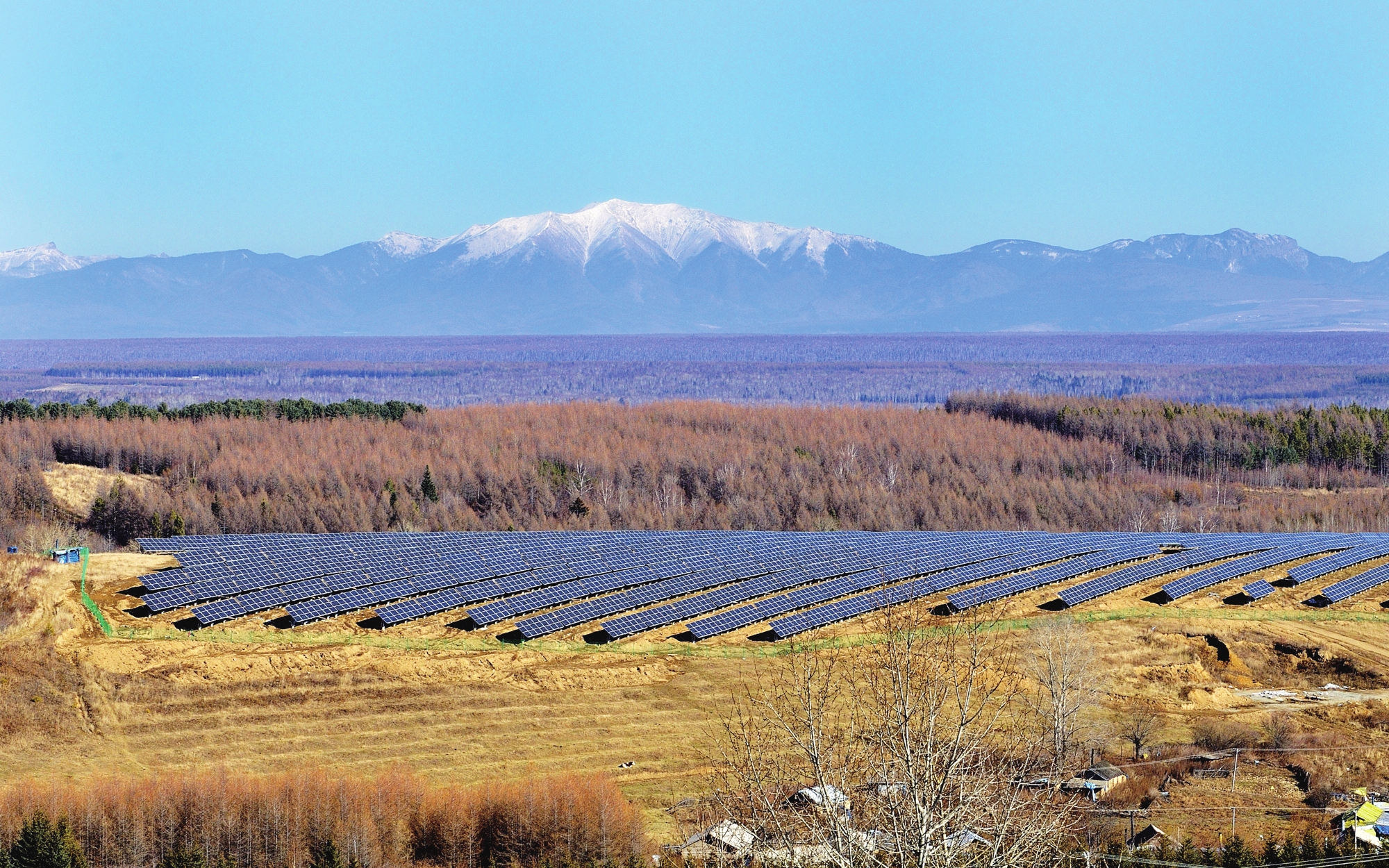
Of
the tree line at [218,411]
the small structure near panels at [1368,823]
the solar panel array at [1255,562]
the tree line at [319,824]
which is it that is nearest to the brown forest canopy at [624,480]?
the tree line at [218,411]

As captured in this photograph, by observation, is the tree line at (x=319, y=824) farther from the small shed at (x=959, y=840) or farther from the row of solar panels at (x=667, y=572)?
the row of solar panels at (x=667, y=572)

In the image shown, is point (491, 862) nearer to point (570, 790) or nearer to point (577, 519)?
point (570, 790)

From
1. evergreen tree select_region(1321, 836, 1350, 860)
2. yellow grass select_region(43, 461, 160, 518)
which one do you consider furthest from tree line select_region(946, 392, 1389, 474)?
evergreen tree select_region(1321, 836, 1350, 860)

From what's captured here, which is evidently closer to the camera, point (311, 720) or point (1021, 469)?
point (311, 720)

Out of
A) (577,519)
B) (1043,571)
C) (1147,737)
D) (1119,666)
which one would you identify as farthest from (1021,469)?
(1147,737)

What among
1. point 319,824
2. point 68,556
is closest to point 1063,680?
point 319,824
